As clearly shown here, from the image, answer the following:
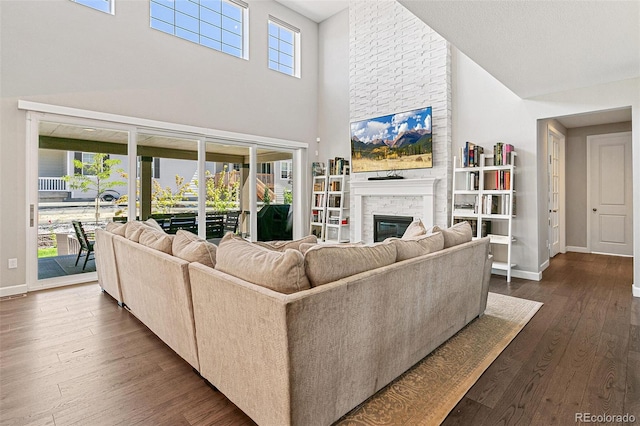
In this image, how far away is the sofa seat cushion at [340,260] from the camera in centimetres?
158

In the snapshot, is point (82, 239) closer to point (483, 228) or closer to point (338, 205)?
point (338, 205)

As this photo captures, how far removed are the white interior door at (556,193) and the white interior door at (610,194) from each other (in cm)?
47

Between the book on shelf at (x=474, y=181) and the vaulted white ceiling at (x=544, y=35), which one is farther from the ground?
the vaulted white ceiling at (x=544, y=35)

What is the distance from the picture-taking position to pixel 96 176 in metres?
4.65

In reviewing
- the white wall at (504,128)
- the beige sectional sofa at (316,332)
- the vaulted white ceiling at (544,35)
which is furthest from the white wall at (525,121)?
the beige sectional sofa at (316,332)

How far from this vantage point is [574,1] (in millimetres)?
2344

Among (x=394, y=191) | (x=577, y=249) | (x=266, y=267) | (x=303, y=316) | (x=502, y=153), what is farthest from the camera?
(x=577, y=249)

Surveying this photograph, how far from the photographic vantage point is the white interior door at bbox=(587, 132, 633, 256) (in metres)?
5.90

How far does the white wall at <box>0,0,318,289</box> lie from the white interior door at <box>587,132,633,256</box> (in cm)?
590

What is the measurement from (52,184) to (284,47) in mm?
4953

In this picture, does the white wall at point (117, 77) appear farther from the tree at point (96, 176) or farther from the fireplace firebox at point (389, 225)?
the fireplace firebox at point (389, 225)

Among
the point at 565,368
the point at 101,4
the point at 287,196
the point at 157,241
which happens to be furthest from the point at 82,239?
the point at 565,368

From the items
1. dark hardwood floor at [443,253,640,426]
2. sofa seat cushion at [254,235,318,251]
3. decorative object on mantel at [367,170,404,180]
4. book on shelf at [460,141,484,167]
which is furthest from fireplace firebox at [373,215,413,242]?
sofa seat cushion at [254,235,318,251]

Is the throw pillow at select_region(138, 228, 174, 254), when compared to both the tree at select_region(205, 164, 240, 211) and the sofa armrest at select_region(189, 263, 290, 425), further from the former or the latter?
the tree at select_region(205, 164, 240, 211)
